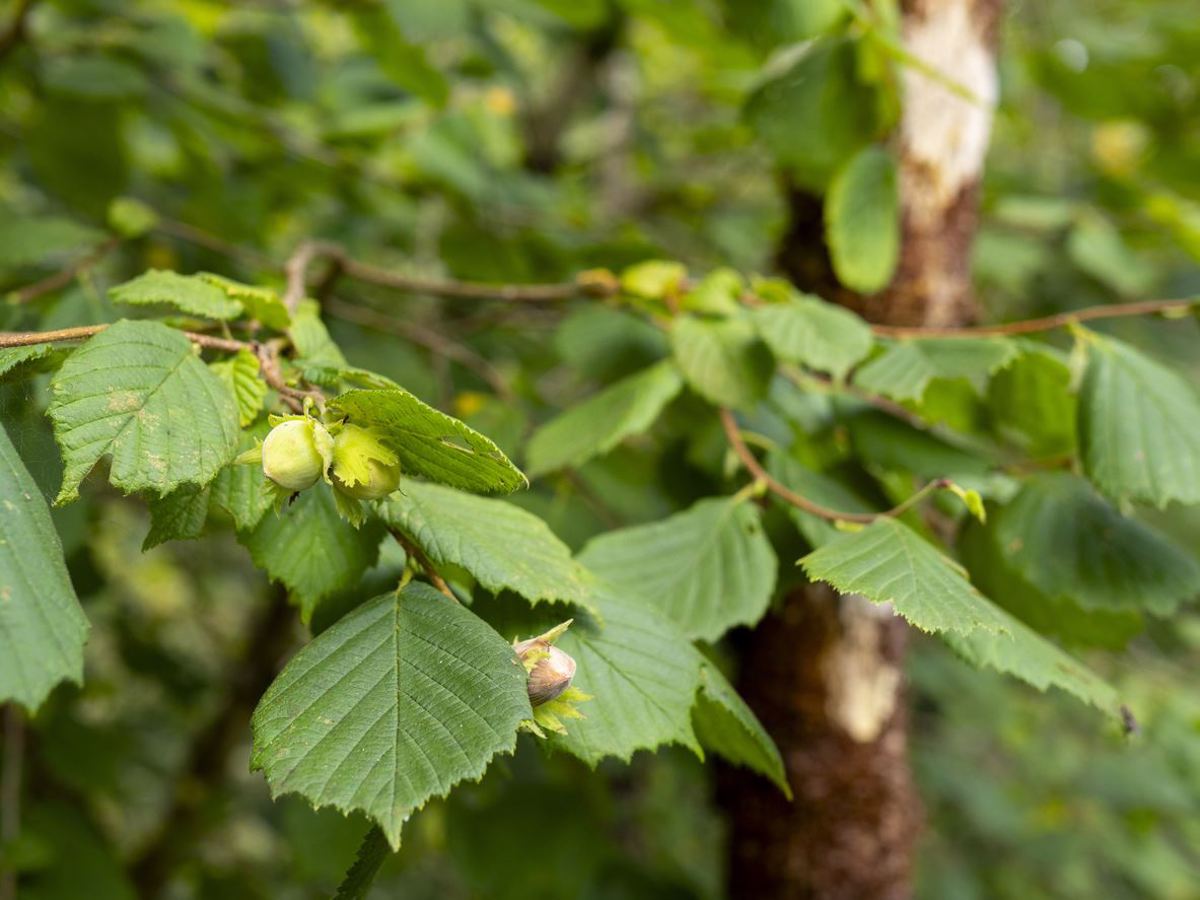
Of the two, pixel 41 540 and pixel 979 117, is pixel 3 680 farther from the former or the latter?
pixel 979 117

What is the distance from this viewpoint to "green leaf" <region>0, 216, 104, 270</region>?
1309mm

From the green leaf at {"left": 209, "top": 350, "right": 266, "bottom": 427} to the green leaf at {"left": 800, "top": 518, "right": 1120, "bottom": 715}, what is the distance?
0.47 meters

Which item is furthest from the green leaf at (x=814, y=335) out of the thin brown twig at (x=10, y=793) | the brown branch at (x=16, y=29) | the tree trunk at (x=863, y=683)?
the thin brown twig at (x=10, y=793)

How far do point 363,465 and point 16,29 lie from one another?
153cm

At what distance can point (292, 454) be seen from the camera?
640mm

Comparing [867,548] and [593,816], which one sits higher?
[867,548]

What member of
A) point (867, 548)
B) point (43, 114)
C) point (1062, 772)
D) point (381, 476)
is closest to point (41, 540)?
point (381, 476)

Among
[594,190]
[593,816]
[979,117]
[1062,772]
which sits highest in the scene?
[979,117]

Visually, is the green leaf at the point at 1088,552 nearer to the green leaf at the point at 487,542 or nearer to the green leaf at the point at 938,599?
the green leaf at the point at 938,599

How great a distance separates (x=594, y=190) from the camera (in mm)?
3893

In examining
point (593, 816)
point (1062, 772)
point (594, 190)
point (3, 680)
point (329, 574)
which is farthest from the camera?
point (594, 190)

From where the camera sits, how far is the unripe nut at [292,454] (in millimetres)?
640

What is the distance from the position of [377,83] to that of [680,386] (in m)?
1.91

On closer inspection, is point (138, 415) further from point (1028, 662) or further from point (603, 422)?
point (1028, 662)
